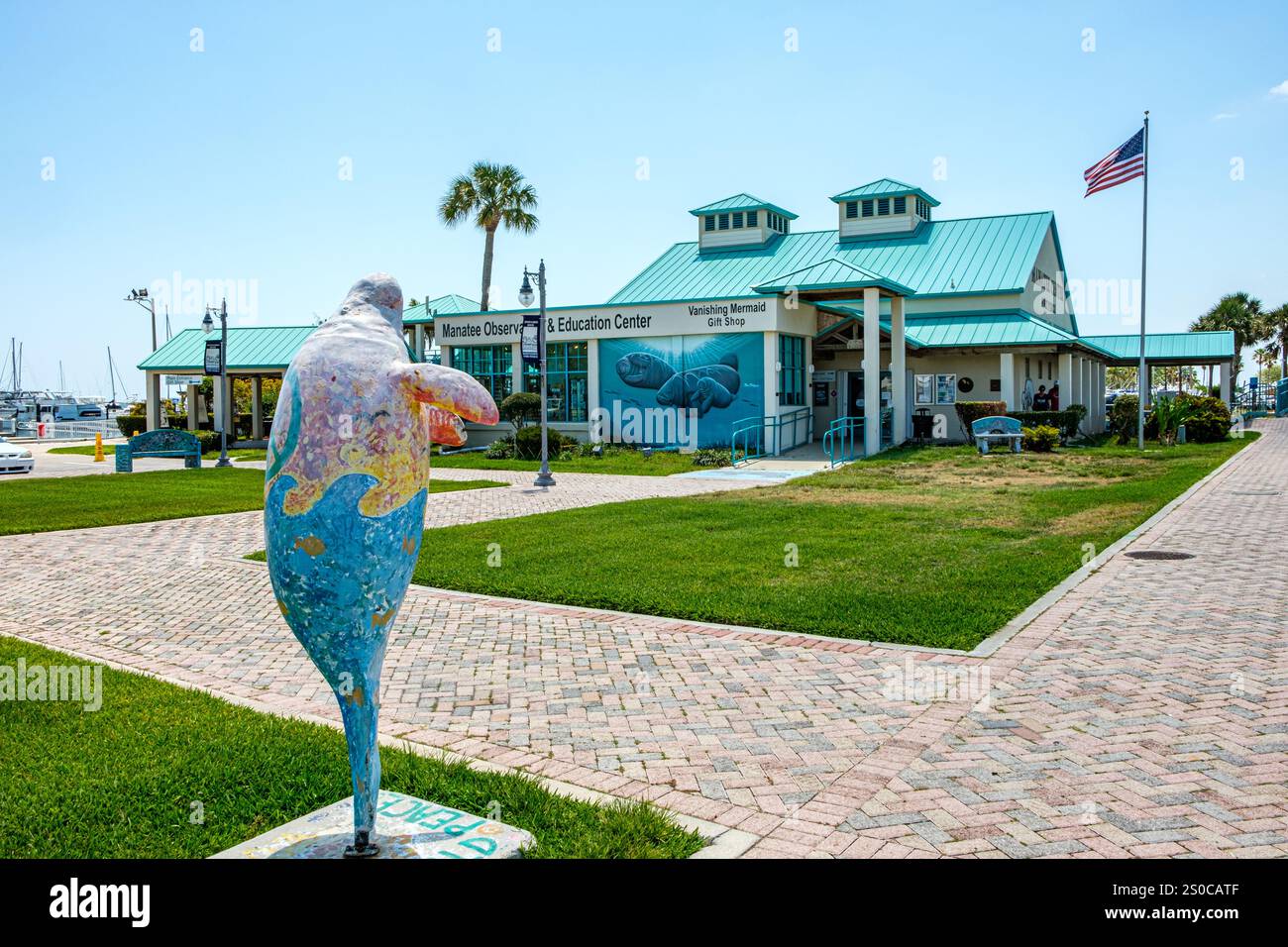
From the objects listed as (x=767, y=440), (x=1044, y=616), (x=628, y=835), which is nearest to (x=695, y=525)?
(x=1044, y=616)

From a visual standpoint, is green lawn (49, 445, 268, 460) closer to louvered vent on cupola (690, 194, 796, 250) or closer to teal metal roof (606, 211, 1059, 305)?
teal metal roof (606, 211, 1059, 305)

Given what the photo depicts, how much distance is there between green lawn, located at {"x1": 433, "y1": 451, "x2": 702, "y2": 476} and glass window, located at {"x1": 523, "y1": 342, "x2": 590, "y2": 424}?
3416 millimetres

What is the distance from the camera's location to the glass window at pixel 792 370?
2991 centimetres

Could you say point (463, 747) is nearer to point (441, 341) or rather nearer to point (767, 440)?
point (767, 440)

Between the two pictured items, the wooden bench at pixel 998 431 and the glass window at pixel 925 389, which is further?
the glass window at pixel 925 389

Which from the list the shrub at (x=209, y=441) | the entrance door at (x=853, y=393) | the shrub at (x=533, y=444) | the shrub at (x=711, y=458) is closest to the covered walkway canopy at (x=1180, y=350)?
the entrance door at (x=853, y=393)

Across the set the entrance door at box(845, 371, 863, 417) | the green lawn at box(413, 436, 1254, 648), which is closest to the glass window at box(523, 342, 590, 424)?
the entrance door at box(845, 371, 863, 417)

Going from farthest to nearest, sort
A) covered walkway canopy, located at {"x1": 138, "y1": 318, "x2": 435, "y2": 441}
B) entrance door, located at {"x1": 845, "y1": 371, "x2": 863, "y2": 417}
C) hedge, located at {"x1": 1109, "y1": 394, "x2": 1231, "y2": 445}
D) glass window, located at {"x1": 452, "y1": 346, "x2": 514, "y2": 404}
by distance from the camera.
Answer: covered walkway canopy, located at {"x1": 138, "y1": 318, "x2": 435, "y2": 441} < glass window, located at {"x1": 452, "y1": 346, "x2": 514, "y2": 404} < entrance door, located at {"x1": 845, "y1": 371, "x2": 863, "y2": 417} < hedge, located at {"x1": 1109, "y1": 394, "x2": 1231, "y2": 445}

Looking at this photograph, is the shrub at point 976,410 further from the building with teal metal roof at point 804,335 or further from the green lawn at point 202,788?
the green lawn at point 202,788

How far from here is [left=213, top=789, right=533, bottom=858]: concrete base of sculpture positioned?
13.3 ft

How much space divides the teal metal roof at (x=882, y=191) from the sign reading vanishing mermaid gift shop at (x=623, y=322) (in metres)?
10.9

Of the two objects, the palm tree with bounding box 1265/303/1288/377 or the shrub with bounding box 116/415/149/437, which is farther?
the palm tree with bounding box 1265/303/1288/377

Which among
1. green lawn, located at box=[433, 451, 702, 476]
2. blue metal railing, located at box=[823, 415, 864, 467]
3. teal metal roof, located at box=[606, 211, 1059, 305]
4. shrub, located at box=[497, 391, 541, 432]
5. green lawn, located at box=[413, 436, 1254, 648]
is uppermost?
teal metal roof, located at box=[606, 211, 1059, 305]

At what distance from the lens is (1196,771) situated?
520 centimetres
